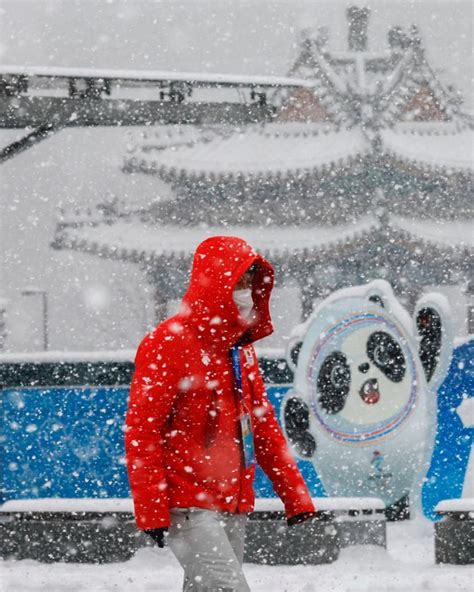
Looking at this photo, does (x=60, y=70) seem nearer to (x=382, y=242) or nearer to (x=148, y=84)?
(x=148, y=84)

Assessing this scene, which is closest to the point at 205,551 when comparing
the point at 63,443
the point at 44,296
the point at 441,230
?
the point at 63,443

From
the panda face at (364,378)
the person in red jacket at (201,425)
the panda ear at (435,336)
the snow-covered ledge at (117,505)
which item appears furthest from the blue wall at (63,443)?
the person in red jacket at (201,425)

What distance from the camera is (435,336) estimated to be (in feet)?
23.0

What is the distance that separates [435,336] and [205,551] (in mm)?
4529

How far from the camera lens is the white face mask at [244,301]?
2977 mm

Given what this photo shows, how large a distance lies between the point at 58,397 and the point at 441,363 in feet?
8.84

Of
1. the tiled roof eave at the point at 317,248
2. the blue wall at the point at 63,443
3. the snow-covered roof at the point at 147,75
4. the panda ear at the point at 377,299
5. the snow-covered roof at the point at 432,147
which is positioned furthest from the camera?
the tiled roof eave at the point at 317,248

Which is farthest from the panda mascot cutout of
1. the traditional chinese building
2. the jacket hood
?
the traditional chinese building

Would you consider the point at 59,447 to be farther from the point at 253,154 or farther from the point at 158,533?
the point at 253,154

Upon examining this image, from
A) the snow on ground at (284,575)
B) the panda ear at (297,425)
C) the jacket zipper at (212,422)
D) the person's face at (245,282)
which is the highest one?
the person's face at (245,282)

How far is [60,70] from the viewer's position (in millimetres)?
6473

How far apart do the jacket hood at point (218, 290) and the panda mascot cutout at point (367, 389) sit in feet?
13.6

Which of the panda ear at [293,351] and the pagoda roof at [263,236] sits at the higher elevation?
the pagoda roof at [263,236]

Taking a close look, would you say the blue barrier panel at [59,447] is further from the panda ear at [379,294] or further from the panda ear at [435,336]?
the panda ear at [435,336]
